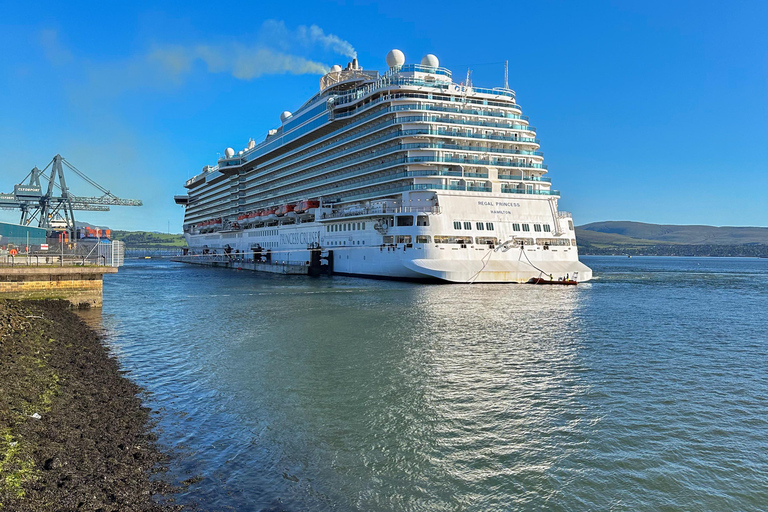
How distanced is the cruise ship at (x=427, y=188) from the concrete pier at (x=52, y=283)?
2425cm

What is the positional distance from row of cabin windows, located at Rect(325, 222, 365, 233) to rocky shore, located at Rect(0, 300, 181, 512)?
37.7m

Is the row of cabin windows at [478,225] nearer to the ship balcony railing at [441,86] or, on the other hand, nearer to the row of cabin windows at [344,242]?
→ the row of cabin windows at [344,242]

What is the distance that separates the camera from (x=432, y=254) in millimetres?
43531

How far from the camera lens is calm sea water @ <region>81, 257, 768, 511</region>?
884cm

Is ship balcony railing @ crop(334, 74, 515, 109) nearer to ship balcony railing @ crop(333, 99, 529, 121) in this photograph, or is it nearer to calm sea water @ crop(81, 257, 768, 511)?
ship balcony railing @ crop(333, 99, 529, 121)

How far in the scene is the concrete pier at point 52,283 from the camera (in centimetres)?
2739

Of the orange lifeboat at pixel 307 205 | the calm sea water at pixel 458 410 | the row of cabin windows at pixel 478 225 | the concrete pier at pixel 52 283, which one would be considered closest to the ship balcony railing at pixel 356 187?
the orange lifeboat at pixel 307 205

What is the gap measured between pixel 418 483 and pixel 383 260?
131 feet

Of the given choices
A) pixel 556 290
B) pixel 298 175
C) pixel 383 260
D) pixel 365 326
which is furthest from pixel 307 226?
pixel 365 326

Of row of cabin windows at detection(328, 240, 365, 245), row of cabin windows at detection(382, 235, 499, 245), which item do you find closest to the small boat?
row of cabin windows at detection(382, 235, 499, 245)

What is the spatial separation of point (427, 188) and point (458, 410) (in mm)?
35049

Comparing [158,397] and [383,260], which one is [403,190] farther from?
[158,397]

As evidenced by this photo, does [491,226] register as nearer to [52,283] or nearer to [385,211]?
[385,211]

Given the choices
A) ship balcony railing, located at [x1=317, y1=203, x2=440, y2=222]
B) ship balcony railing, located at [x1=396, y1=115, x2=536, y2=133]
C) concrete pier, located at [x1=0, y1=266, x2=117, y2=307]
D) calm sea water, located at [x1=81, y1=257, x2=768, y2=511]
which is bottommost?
calm sea water, located at [x1=81, y1=257, x2=768, y2=511]
